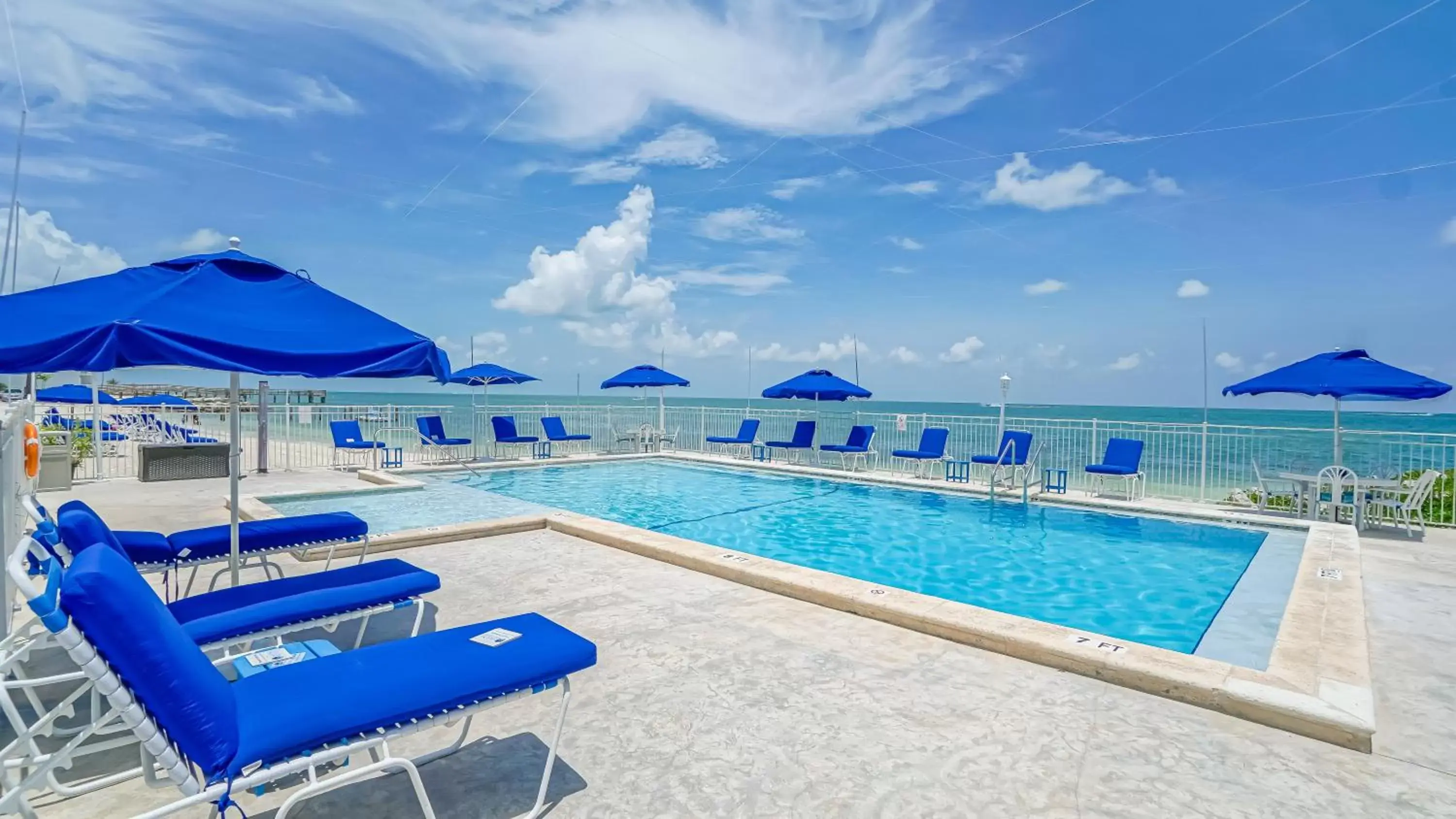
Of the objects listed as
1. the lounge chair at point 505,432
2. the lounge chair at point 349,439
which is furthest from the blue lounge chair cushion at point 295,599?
the lounge chair at point 505,432

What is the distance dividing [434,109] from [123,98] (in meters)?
4.12

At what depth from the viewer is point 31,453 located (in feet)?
9.55

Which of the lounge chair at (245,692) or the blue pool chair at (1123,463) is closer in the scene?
the lounge chair at (245,692)

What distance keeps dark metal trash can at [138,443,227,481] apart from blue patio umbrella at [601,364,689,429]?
261 inches

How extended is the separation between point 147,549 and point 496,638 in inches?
99.2

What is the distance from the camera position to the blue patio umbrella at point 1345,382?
7402mm

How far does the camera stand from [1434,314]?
2039 cm

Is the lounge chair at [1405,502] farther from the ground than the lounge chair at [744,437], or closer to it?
closer to it

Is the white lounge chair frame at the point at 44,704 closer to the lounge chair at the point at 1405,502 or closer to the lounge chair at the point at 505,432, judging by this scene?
the lounge chair at the point at 1405,502

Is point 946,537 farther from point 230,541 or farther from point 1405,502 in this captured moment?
point 230,541

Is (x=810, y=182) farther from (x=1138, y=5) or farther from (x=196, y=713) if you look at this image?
(x=196, y=713)

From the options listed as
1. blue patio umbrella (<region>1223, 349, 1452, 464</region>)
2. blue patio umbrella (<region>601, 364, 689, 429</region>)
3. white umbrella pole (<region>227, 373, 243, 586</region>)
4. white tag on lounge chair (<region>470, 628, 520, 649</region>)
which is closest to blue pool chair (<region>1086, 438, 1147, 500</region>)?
blue patio umbrella (<region>1223, 349, 1452, 464</region>)

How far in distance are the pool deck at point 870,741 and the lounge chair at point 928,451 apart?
7058 millimetres

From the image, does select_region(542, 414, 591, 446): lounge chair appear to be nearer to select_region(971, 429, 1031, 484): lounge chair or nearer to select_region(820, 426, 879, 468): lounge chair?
select_region(820, 426, 879, 468): lounge chair
